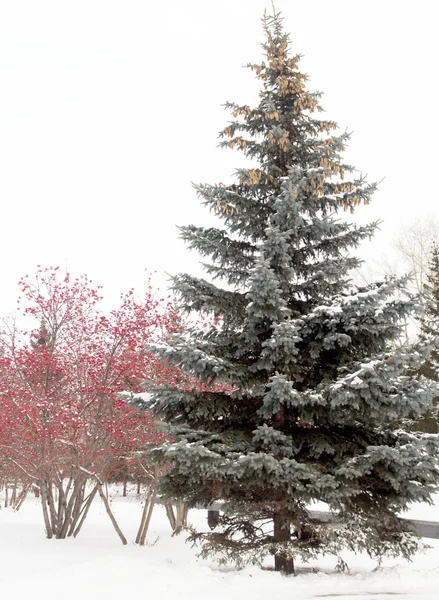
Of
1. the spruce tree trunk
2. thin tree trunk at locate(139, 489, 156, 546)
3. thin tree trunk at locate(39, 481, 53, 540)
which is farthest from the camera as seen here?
thin tree trunk at locate(39, 481, 53, 540)

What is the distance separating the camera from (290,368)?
6598mm

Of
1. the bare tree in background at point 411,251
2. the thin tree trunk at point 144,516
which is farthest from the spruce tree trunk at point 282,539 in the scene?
the bare tree in background at point 411,251

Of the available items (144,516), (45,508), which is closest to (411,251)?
(144,516)

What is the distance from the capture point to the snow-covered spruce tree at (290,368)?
5801mm

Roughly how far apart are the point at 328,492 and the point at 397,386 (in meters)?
1.66

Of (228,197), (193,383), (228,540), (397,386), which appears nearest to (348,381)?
(397,386)

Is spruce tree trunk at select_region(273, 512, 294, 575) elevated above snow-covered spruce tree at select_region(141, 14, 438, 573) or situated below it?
below

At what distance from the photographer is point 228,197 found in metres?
7.26

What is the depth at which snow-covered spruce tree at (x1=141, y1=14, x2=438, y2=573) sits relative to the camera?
5.80 m

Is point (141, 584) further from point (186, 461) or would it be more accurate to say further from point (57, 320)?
point (57, 320)

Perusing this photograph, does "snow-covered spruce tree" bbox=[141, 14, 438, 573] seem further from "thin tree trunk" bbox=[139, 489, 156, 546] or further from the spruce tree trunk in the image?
"thin tree trunk" bbox=[139, 489, 156, 546]

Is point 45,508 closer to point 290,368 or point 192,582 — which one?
point 192,582

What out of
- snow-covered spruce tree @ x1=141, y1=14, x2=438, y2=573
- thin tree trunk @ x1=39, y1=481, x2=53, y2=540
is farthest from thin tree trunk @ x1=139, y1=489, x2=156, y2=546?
snow-covered spruce tree @ x1=141, y1=14, x2=438, y2=573

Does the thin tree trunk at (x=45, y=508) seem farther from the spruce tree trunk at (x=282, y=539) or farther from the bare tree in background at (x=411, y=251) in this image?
the bare tree in background at (x=411, y=251)
